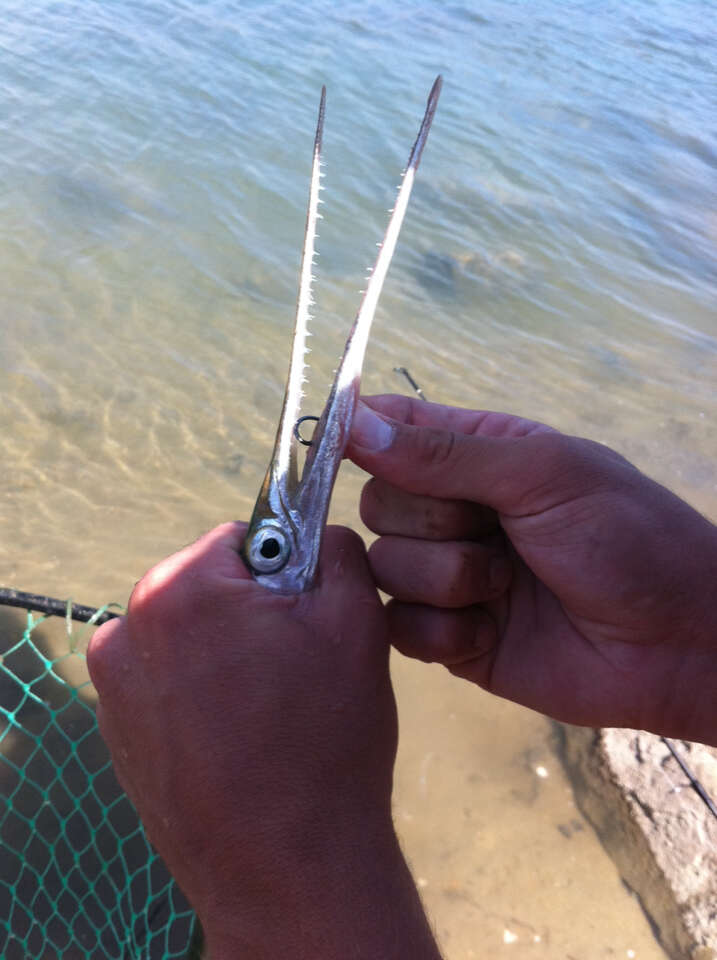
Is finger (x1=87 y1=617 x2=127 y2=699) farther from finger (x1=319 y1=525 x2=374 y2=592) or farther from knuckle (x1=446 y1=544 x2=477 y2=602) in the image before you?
knuckle (x1=446 y1=544 x2=477 y2=602)

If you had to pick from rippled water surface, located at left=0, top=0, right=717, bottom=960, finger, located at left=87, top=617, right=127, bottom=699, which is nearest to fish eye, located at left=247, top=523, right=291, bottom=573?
finger, located at left=87, top=617, right=127, bottom=699

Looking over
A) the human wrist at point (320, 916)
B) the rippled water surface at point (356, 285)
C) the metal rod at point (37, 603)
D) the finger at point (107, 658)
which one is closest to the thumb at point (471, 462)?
the finger at point (107, 658)

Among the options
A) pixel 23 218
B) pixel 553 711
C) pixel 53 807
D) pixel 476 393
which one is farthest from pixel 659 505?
pixel 23 218

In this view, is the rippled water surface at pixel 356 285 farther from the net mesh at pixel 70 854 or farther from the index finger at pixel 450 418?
the index finger at pixel 450 418

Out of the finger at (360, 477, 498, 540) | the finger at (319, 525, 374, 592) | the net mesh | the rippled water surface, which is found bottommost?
the net mesh

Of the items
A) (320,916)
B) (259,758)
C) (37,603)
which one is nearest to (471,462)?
(259,758)

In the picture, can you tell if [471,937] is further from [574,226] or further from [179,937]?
[574,226]
